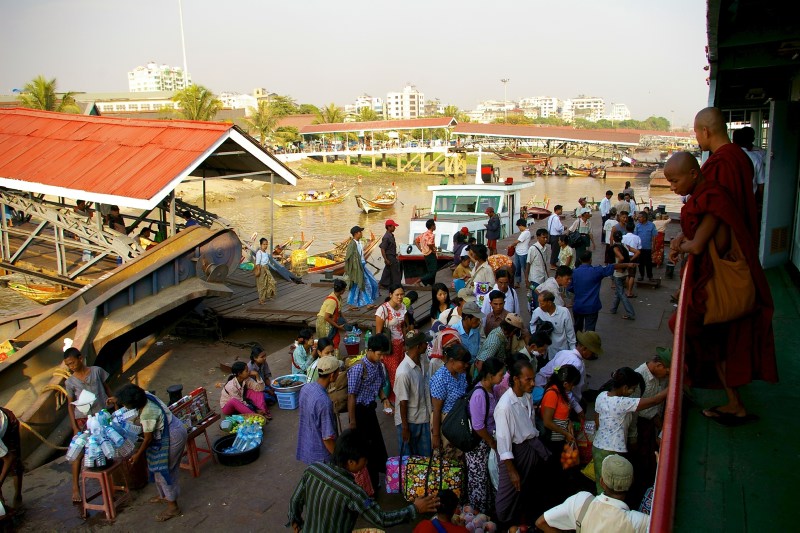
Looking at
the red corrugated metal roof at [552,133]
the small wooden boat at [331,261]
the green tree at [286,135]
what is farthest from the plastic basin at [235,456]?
the green tree at [286,135]

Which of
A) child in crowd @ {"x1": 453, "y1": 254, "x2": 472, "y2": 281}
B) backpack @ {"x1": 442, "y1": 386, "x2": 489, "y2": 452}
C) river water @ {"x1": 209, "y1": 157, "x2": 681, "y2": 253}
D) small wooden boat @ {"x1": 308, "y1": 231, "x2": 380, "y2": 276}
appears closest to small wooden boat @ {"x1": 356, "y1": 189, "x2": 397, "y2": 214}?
river water @ {"x1": 209, "y1": 157, "x2": 681, "y2": 253}

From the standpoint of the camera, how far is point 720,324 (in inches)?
128

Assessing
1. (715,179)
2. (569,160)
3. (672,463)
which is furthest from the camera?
(569,160)

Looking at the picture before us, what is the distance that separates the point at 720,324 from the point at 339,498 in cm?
240

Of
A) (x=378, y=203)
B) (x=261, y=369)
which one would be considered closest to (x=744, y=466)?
(x=261, y=369)

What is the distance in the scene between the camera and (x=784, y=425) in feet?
10.9

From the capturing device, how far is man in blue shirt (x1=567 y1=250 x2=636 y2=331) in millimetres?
7730

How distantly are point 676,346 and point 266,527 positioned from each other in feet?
12.4

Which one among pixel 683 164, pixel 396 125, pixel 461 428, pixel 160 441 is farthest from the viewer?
pixel 396 125

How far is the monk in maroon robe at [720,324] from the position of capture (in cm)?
304

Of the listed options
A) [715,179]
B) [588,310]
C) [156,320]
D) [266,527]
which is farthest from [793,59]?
[156,320]

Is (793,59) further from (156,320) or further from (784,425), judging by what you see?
(156,320)

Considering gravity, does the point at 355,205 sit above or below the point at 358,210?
above

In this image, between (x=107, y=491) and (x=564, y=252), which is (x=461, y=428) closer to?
(x=107, y=491)
